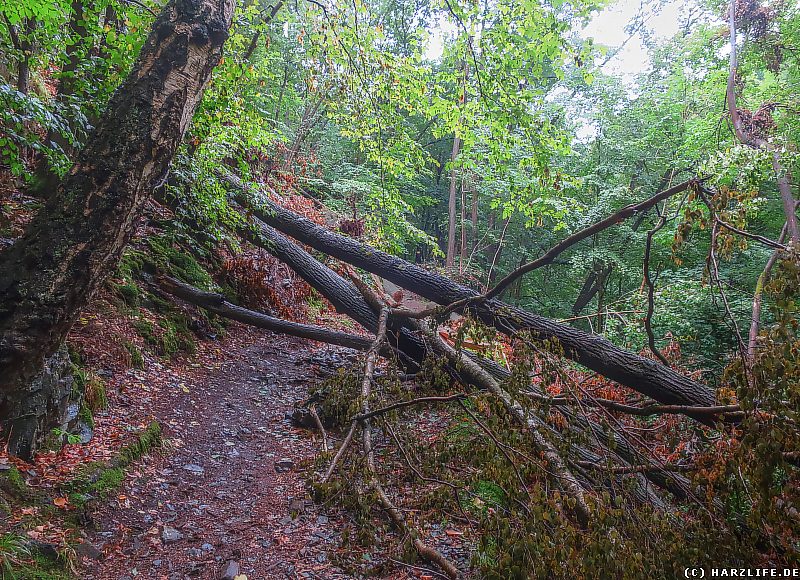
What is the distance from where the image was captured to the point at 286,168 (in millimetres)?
14258

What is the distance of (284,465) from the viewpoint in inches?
197

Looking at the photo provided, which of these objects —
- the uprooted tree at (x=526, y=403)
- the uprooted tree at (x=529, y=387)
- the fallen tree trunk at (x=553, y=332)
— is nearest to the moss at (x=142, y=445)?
the uprooted tree at (x=526, y=403)

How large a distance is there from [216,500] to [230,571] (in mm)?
1069

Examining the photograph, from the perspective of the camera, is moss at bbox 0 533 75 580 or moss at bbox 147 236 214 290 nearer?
moss at bbox 0 533 75 580

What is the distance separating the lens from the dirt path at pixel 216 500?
3.34m

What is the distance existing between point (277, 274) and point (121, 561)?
728 cm

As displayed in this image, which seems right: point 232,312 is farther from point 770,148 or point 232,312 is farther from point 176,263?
point 770,148

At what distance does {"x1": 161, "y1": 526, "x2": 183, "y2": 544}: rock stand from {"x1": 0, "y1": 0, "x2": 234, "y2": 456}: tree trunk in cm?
142

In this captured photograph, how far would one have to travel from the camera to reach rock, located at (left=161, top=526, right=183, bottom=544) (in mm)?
3508

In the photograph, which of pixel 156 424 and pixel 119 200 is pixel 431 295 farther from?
pixel 119 200

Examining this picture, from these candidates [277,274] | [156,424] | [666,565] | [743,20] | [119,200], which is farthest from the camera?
[743,20]

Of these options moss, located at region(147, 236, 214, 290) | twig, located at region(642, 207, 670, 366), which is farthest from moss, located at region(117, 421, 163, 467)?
twig, located at region(642, 207, 670, 366)

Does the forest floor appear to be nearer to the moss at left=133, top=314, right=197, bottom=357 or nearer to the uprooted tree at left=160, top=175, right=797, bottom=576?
the moss at left=133, top=314, right=197, bottom=357

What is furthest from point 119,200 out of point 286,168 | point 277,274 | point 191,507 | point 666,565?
point 286,168
